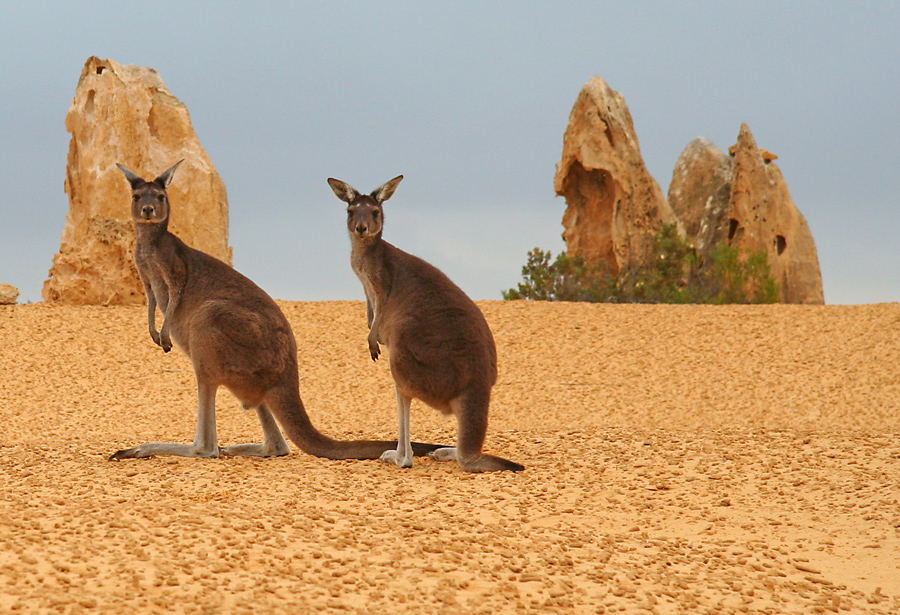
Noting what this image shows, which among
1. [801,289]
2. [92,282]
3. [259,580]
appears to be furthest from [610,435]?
[801,289]

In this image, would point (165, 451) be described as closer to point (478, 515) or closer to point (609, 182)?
point (478, 515)

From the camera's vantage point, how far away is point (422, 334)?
7.02 meters

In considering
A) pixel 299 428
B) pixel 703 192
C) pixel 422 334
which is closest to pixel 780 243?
pixel 703 192

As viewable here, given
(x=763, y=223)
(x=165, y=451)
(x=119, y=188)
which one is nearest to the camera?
(x=165, y=451)

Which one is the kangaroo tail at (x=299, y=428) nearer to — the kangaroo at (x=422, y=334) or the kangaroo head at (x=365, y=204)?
the kangaroo at (x=422, y=334)

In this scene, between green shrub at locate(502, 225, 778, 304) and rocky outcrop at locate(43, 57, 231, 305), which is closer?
rocky outcrop at locate(43, 57, 231, 305)

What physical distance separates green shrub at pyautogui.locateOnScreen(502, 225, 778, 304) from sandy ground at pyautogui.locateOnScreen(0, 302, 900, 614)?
422 inches

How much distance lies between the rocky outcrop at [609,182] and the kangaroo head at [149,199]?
1823 cm

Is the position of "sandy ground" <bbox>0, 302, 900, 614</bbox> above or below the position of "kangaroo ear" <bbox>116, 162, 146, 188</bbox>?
below

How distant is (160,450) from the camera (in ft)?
24.2

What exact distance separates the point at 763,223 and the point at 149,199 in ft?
70.3

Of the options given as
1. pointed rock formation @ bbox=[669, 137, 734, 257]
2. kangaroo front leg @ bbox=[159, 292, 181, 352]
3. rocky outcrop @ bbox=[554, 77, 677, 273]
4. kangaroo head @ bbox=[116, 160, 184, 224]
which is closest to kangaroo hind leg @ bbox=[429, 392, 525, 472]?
kangaroo front leg @ bbox=[159, 292, 181, 352]

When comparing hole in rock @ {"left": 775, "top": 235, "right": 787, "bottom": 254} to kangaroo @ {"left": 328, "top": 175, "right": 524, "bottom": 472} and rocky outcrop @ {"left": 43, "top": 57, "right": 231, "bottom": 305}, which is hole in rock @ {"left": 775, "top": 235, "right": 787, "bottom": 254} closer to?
rocky outcrop @ {"left": 43, "top": 57, "right": 231, "bottom": 305}

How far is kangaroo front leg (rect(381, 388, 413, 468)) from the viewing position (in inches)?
280
